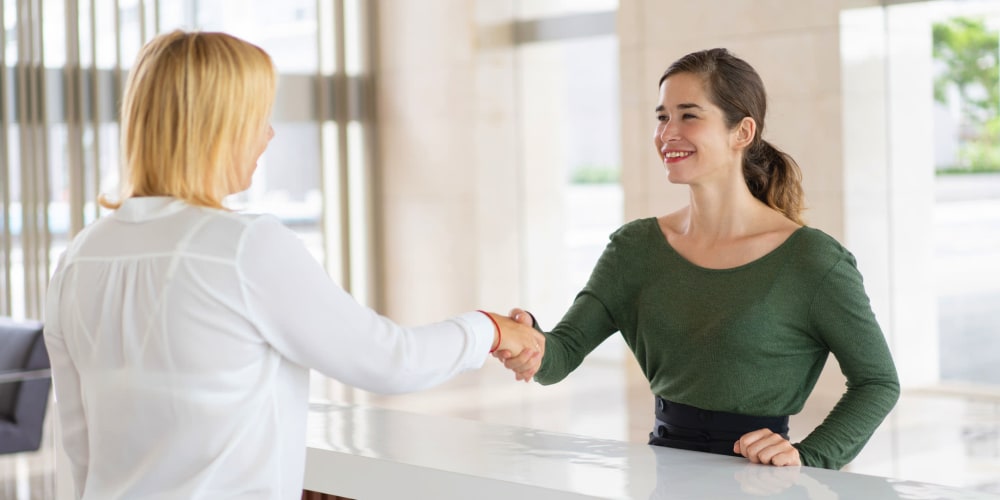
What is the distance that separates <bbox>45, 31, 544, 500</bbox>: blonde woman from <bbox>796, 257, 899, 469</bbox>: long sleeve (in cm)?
113

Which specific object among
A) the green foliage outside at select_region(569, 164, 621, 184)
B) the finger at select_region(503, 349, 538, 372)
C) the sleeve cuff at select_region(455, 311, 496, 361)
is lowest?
the finger at select_region(503, 349, 538, 372)

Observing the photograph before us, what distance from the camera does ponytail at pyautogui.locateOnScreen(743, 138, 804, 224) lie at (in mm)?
3107

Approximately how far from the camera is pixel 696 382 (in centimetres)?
287

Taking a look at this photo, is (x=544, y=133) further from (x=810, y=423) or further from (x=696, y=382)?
(x=696, y=382)

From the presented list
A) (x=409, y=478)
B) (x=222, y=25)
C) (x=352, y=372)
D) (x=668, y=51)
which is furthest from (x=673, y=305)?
(x=222, y=25)

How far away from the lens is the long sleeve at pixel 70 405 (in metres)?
1.99

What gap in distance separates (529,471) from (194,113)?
964 millimetres

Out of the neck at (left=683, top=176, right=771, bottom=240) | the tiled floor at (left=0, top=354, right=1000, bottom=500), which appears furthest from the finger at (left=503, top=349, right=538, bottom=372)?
the tiled floor at (left=0, top=354, right=1000, bottom=500)

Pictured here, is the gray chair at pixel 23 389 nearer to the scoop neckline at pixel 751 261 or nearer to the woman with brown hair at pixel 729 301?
the woman with brown hair at pixel 729 301

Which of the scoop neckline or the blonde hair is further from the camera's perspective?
the scoop neckline

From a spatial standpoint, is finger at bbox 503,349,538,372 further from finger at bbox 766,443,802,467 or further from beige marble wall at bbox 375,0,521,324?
beige marble wall at bbox 375,0,521,324

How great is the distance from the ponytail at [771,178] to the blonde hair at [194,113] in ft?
5.13

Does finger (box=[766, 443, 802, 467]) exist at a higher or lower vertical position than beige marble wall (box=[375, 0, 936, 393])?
lower

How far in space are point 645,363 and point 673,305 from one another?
19 centimetres
